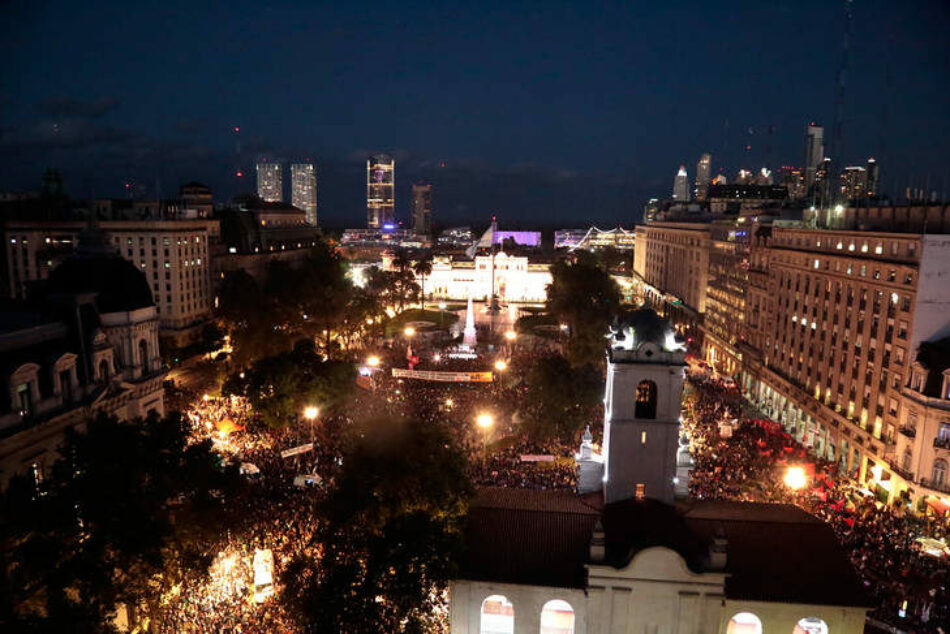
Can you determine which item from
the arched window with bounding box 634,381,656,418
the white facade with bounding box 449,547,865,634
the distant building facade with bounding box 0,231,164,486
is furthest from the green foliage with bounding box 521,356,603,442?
the distant building facade with bounding box 0,231,164,486

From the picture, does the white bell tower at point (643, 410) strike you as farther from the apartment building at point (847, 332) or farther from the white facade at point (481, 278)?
the white facade at point (481, 278)

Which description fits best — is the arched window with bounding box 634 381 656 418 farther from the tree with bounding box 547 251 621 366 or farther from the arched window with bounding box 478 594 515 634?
the tree with bounding box 547 251 621 366

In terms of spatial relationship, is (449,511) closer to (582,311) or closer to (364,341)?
(582,311)

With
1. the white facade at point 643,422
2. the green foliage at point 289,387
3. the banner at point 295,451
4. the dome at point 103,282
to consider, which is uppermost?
the dome at point 103,282

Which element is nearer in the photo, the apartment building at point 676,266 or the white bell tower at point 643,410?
the white bell tower at point 643,410

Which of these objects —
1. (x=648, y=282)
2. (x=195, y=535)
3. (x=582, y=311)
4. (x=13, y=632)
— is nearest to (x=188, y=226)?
(x=582, y=311)

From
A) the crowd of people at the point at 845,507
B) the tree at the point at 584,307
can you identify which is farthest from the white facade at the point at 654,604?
the tree at the point at 584,307
